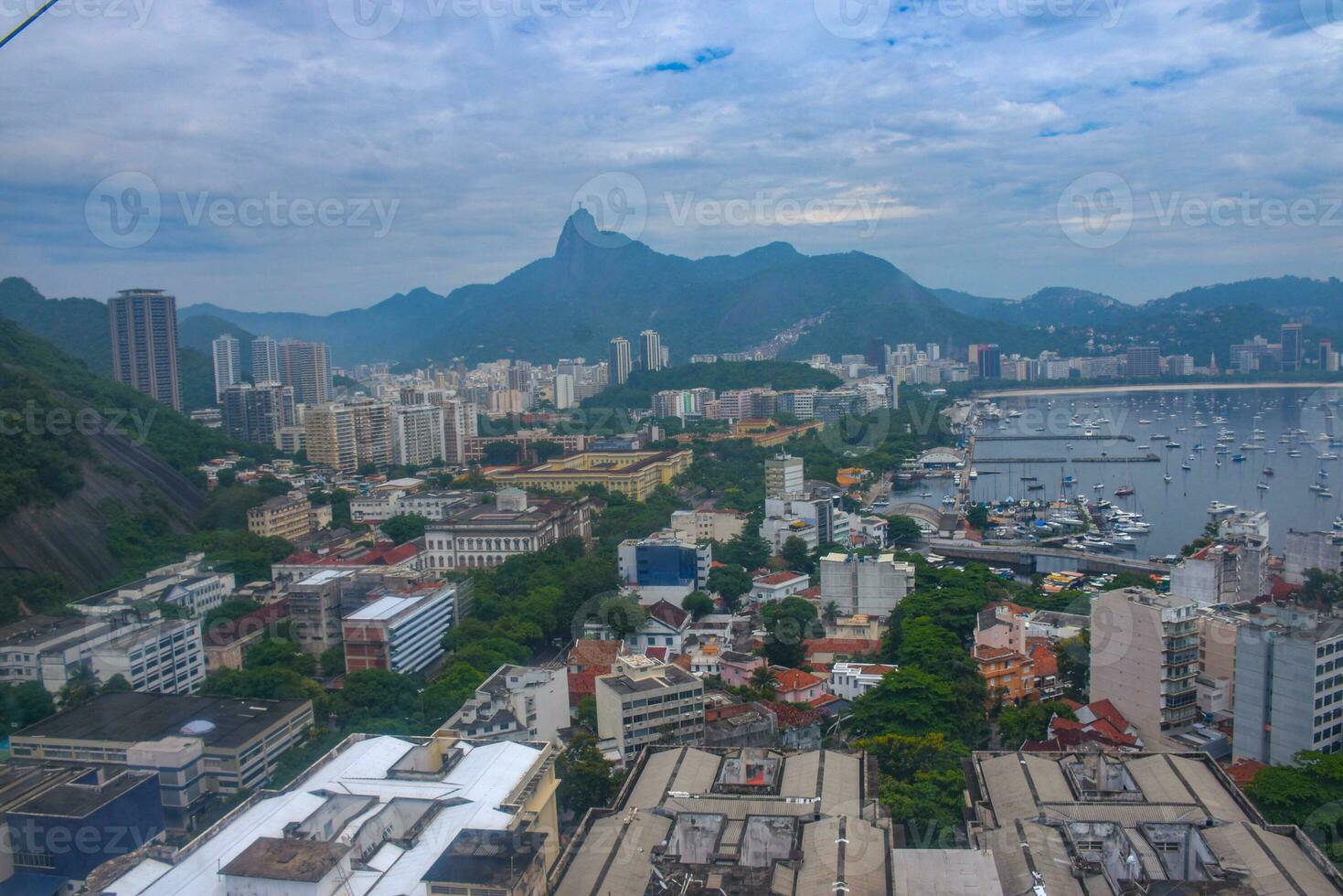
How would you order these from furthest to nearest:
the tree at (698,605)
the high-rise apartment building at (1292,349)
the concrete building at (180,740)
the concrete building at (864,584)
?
the high-rise apartment building at (1292,349), the tree at (698,605), the concrete building at (864,584), the concrete building at (180,740)

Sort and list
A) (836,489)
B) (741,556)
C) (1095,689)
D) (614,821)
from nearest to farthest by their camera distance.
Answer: (614,821) < (1095,689) < (741,556) < (836,489)

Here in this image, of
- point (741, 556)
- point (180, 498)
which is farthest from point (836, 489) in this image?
point (180, 498)

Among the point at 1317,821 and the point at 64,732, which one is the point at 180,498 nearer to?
the point at 64,732

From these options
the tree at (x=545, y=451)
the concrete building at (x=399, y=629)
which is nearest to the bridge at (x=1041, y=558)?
the concrete building at (x=399, y=629)

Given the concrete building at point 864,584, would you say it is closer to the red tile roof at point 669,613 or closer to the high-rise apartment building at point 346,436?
the red tile roof at point 669,613

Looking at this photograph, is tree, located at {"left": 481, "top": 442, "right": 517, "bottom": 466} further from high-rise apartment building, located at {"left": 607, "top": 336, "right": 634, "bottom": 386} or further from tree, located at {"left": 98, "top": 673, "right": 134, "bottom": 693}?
tree, located at {"left": 98, "top": 673, "right": 134, "bottom": 693}

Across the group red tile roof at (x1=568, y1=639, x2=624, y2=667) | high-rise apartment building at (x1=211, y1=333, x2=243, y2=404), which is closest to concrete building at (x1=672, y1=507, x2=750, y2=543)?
red tile roof at (x1=568, y1=639, x2=624, y2=667)
